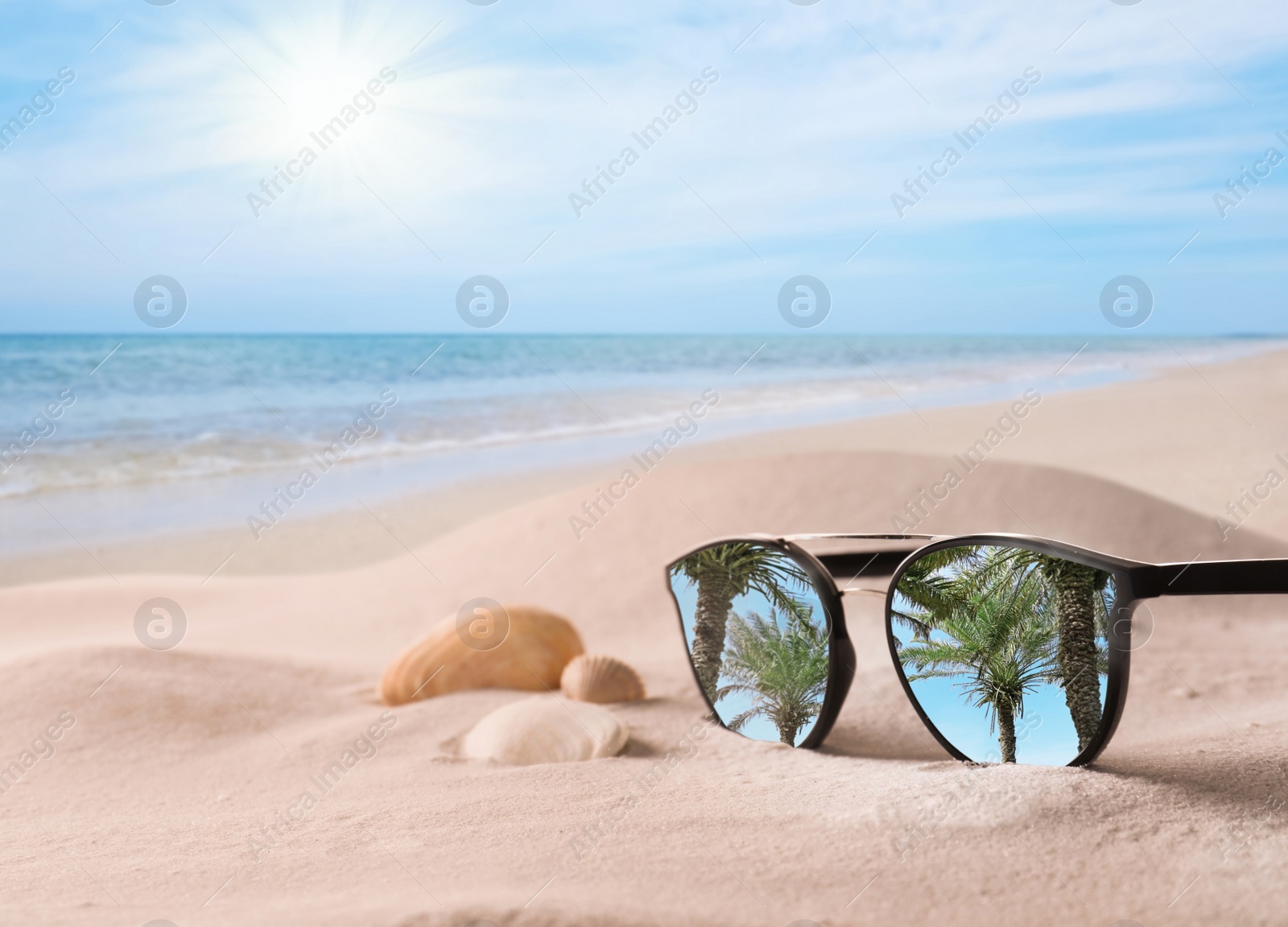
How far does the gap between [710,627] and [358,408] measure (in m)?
13.2

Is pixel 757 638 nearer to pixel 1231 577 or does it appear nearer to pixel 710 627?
pixel 710 627

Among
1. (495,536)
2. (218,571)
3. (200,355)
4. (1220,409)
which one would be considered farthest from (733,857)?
(200,355)

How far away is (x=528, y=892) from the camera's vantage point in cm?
131

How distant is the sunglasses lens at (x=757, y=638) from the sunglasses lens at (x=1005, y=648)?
243 millimetres

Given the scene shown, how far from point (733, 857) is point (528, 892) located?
35 centimetres

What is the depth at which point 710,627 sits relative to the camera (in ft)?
7.79

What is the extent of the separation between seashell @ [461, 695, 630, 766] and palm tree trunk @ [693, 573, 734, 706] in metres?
0.25

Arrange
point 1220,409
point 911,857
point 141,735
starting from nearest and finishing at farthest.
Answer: point 911,857 < point 141,735 < point 1220,409

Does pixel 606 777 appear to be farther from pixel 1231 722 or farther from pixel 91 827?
pixel 1231 722

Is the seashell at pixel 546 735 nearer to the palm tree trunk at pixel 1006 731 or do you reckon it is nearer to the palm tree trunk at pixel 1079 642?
the palm tree trunk at pixel 1006 731

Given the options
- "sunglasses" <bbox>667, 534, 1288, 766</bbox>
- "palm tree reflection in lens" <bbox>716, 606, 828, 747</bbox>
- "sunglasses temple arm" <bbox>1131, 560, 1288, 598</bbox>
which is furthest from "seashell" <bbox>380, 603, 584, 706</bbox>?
"sunglasses temple arm" <bbox>1131, 560, 1288, 598</bbox>

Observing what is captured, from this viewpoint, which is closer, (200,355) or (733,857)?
(733,857)

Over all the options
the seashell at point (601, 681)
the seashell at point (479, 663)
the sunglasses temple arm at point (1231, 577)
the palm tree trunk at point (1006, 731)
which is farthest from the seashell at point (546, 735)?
the sunglasses temple arm at point (1231, 577)

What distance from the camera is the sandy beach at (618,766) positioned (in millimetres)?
1347
